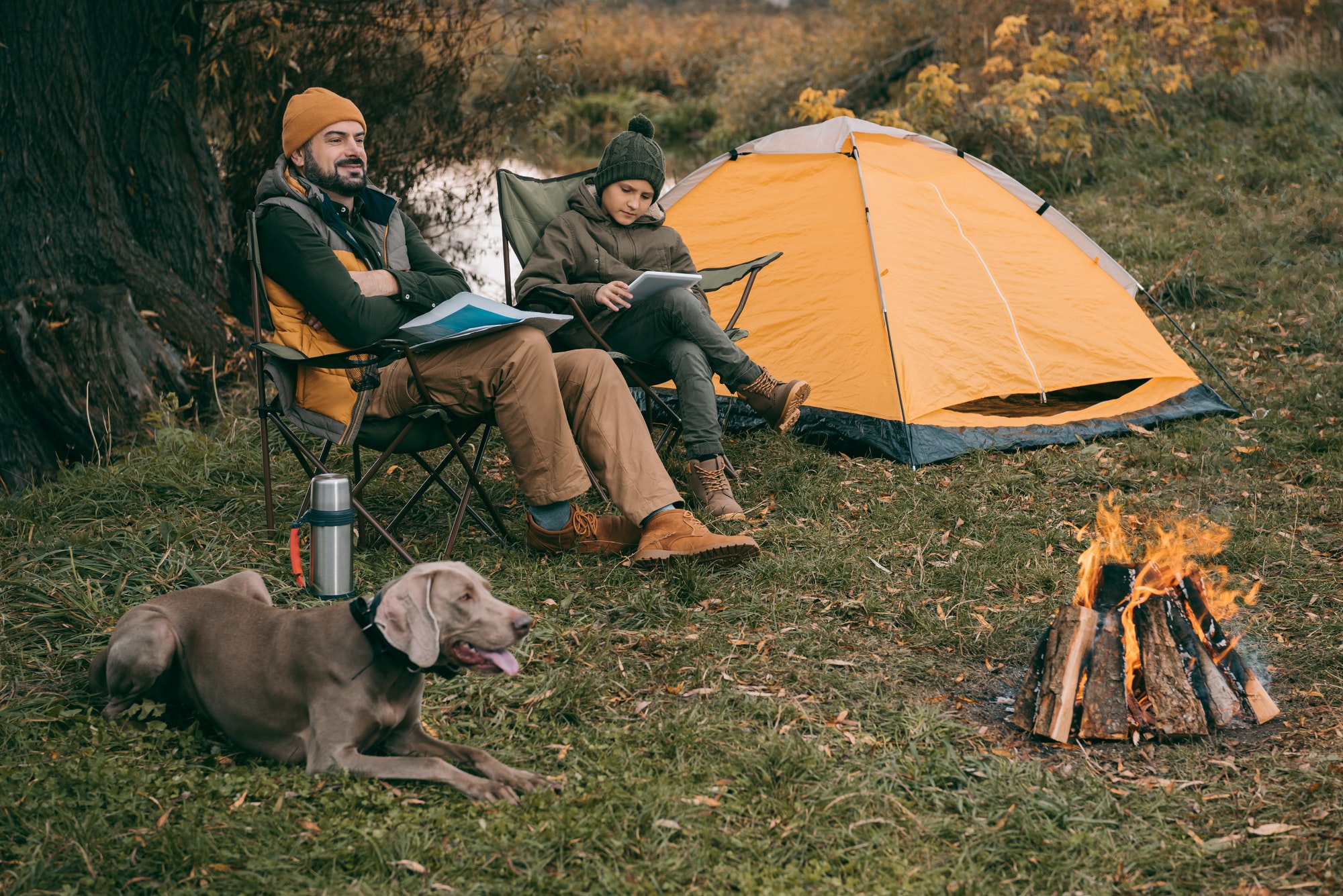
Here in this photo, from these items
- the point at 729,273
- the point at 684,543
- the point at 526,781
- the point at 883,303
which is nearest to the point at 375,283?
the point at 684,543

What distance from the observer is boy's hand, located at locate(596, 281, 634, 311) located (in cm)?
381

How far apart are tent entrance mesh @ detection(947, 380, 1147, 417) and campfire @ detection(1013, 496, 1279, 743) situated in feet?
7.33

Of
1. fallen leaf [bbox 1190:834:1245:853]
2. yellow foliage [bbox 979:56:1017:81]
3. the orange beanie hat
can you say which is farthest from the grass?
yellow foliage [bbox 979:56:1017:81]

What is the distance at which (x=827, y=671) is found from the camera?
2727mm

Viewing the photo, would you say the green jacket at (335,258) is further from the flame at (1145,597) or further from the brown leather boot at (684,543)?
the flame at (1145,597)

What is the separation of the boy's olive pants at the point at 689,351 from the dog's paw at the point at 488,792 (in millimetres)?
1805

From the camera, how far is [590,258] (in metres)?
4.08

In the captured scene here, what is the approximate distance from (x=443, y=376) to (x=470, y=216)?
167 inches

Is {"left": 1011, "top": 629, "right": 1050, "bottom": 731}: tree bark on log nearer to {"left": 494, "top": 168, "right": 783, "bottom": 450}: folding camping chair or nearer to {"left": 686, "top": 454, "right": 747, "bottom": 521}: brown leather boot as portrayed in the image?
{"left": 686, "top": 454, "right": 747, "bottom": 521}: brown leather boot

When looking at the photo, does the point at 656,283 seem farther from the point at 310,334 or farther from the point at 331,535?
the point at 331,535

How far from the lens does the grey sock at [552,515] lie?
10.8 ft

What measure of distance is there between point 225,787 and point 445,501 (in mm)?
1871

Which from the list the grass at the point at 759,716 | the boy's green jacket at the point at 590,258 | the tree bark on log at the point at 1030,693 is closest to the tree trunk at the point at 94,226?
the grass at the point at 759,716

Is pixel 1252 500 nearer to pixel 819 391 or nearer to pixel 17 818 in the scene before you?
pixel 819 391
